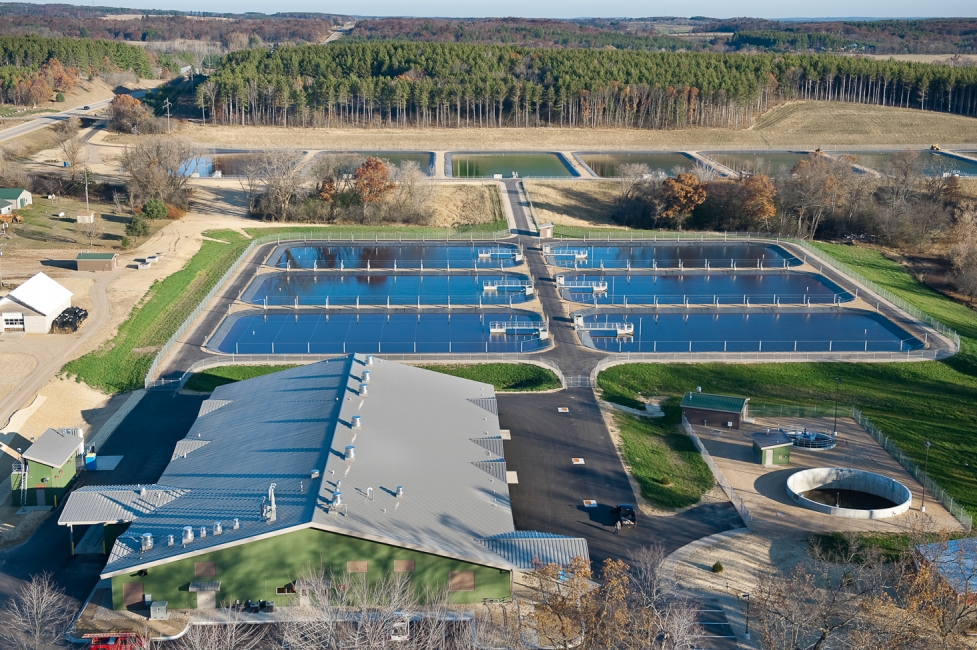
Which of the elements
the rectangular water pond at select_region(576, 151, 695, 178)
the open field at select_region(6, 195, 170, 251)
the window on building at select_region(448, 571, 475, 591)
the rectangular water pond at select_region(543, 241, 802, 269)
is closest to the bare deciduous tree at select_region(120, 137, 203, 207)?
the open field at select_region(6, 195, 170, 251)

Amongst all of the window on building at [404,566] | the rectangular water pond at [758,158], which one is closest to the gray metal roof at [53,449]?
the window on building at [404,566]

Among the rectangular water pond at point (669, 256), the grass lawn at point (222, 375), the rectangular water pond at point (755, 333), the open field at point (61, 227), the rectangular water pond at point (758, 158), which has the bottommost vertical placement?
the grass lawn at point (222, 375)

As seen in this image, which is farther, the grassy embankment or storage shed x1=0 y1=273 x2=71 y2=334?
storage shed x1=0 y1=273 x2=71 y2=334

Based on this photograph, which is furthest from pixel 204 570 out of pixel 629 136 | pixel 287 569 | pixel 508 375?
pixel 629 136

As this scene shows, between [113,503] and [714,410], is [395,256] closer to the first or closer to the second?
[714,410]

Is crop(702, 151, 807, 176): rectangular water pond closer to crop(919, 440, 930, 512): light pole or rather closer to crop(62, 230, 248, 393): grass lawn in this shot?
crop(62, 230, 248, 393): grass lawn

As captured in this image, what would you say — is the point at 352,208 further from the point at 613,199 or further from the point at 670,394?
the point at 670,394

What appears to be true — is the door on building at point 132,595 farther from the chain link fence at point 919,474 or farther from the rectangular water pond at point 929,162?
the rectangular water pond at point 929,162
